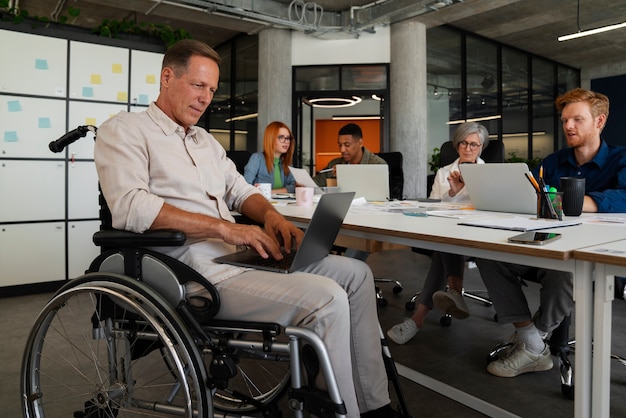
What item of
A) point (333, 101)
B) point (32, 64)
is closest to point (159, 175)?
point (32, 64)

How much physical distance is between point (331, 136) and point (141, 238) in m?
8.82

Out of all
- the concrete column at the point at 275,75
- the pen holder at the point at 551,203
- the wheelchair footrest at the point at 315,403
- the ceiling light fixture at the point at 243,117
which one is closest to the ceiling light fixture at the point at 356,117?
the concrete column at the point at 275,75

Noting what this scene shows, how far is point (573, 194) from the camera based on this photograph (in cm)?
183

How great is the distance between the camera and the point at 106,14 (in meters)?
7.55

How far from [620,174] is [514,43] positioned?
7.99 meters

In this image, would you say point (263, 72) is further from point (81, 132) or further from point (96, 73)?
point (81, 132)

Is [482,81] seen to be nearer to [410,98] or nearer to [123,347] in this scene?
[410,98]

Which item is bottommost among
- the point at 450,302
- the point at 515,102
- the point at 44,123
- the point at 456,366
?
the point at 456,366

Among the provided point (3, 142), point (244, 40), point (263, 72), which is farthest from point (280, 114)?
point (3, 142)

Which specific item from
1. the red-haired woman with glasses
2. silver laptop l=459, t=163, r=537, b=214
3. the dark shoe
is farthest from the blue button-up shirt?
→ the red-haired woman with glasses

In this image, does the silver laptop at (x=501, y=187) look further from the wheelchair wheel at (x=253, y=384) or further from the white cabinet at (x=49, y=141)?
the white cabinet at (x=49, y=141)

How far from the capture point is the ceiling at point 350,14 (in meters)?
6.17

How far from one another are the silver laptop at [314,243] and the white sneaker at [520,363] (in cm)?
115

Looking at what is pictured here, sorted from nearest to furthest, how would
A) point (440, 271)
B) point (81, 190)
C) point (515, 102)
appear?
point (440, 271) → point (81, 190) → point (515, 102)
